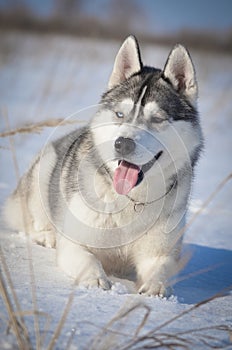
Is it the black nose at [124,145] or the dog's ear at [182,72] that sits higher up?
the dog's ear at [182,72]

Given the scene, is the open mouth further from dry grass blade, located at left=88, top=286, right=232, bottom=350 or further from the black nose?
dry grass blade, located at left=88, top=286, right=232, bottom=350

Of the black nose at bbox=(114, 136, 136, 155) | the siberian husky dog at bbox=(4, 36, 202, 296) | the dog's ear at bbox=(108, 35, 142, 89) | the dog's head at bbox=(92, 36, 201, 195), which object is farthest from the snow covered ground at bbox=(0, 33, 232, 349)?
the dog's ear at bbox=(108, 35, 142, 89)

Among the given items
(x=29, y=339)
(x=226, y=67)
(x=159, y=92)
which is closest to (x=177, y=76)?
(x=159, y=92)

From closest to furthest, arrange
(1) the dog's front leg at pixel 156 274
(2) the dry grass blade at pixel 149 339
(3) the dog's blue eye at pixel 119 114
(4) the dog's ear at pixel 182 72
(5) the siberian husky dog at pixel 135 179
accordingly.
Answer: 1. (2) the dry grass blade at pixel 149 339
2. (1) the dog's front leg at pixel 156 274
3. (5) the siberian husky dog at pixel 135 179
4. (3) the dog's blue eye at pixel 119 114
5. (4) the dog's ear at pixel 182 72

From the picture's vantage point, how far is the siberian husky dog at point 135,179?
2.63 meters

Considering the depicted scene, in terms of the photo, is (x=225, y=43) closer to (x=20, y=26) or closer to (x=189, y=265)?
(x=20, y=26)

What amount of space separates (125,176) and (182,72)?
0.81 metres

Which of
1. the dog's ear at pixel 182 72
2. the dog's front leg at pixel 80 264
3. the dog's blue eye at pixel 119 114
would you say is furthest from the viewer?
the dog's ear at pixel 182 72

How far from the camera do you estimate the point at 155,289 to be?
244 cm

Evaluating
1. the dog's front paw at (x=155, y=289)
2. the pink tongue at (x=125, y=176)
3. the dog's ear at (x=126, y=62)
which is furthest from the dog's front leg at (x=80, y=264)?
the dog's ear at (x=126, y=62)

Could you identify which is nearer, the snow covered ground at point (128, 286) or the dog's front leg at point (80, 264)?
the snow covered ground at point (128, 286)

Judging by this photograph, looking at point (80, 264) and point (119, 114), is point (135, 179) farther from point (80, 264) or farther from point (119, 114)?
point (80, 264)

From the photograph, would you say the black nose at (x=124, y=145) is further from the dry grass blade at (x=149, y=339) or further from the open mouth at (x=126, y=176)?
the dry grass blade at (x=149, y=339)

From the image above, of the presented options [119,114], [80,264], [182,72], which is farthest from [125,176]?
[182,72]
